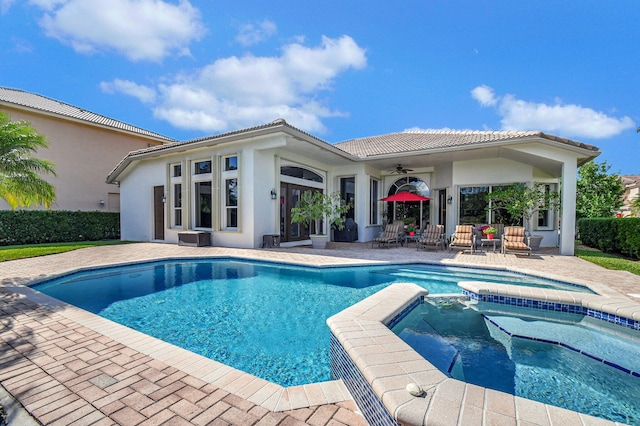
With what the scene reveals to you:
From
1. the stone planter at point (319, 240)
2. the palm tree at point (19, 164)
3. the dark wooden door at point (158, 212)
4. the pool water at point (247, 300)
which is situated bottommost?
the pool water at point (247, 300)

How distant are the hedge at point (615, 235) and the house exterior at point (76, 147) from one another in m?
25.3

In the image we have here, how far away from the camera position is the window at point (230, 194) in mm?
12244

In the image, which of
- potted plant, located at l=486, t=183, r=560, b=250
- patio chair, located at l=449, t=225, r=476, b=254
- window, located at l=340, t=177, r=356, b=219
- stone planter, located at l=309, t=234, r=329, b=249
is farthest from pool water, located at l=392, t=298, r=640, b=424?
window, located at l=340, t=177, r=356, b=219

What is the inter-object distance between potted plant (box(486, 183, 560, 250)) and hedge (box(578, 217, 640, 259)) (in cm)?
201

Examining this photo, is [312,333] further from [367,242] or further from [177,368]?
[367,242]

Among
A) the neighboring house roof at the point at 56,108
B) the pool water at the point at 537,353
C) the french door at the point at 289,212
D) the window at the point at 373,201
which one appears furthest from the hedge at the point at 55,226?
the pool water at the point at 537,353

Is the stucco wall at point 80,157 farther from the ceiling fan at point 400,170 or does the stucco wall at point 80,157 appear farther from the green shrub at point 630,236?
the green shrub at point 630,236

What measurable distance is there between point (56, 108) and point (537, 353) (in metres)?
25.0

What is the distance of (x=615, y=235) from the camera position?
11.3 m

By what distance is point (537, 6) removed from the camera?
36.1 ft

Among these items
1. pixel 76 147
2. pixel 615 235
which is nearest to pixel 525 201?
pixel 615 235

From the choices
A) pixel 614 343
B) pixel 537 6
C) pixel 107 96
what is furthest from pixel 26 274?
pixel 107 96

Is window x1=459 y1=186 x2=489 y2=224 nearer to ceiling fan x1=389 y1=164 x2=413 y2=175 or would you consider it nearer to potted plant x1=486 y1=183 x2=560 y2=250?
potted plant x1=486 y1=183 x2=560 y2=250

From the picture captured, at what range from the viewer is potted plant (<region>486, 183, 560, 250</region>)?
11.2 meters
